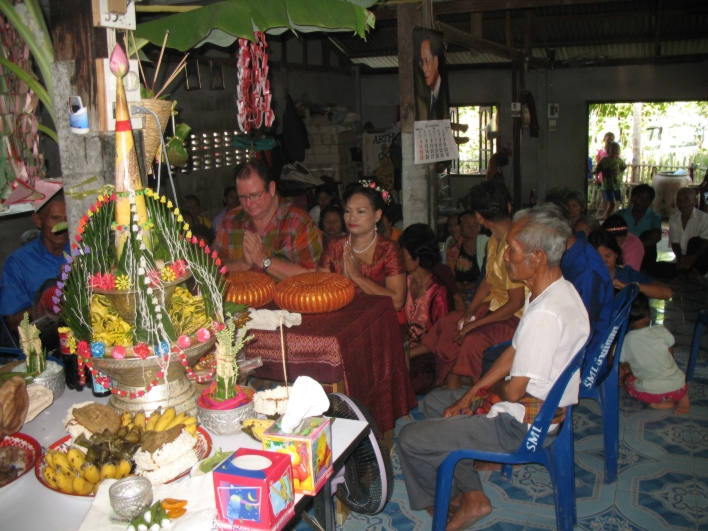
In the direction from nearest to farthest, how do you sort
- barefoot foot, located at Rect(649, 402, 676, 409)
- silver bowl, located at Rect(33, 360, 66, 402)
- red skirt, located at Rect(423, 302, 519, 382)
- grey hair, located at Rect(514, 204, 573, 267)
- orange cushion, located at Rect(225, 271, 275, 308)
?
1. silver bowl, located at Rect(33, 360, 66, 402)
2. grey hair, located at Rect(514, 204, 573, 267)
3. orange cushion, located at Rect(225, 271, 275, 308)
4. red skirt, located at Rect(423, 302, 519, 382)
5. barefoot foot, located at Rect(649, 402, 676, 409)

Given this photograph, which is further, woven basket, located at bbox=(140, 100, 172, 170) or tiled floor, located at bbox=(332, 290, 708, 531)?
tiled floor, located at bbox=(332, 290, 708, 531)

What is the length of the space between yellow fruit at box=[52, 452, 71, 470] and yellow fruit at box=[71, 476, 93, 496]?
0.23ft

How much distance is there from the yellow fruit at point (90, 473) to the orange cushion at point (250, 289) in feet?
4.70

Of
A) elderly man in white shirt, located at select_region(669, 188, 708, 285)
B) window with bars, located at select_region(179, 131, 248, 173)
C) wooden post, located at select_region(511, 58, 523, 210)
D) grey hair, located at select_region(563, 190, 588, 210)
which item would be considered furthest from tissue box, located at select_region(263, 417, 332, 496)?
wooden post, located at select_region(511, 58, 523, 210)

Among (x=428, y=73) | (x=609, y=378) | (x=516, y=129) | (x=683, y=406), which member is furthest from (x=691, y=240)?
(x=609, y=378)

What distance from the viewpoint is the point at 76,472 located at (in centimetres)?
188

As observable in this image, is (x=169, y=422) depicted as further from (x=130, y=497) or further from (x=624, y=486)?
(x=624, y=486)

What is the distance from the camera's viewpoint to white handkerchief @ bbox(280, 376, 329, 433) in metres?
1.81

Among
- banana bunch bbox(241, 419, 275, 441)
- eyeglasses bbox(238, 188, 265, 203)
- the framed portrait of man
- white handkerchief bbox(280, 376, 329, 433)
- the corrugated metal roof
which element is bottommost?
banana bunch bbox(241, 419, 275, 441)

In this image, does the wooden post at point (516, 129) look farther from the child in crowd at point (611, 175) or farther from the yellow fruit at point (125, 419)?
the yellow fruit at point (125, 419)

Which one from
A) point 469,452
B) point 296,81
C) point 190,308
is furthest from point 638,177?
point 190,308

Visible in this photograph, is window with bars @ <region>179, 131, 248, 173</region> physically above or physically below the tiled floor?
above

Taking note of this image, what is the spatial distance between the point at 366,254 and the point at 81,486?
7.43 ft

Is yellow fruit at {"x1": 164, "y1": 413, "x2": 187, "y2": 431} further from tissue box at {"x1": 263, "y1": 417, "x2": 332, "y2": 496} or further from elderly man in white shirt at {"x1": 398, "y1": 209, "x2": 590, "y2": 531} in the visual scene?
elderly man in white shirt at {"x1": 398, "y1": 209, "x2": 590, "y2": 531}
